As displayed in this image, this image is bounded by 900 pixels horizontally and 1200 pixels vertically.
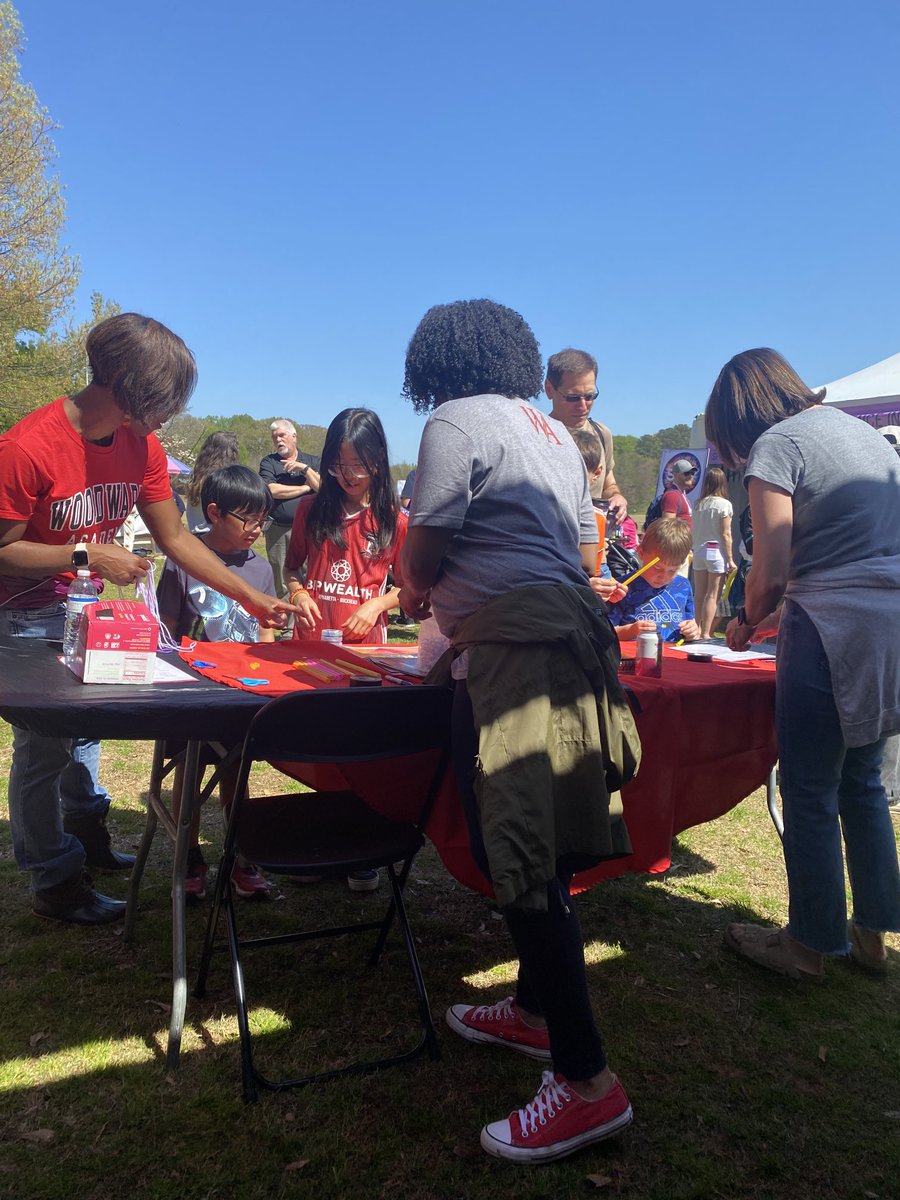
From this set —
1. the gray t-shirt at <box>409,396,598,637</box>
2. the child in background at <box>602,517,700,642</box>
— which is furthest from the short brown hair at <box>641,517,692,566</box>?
the gray t-shirt at <box>409,396,598,637</box>

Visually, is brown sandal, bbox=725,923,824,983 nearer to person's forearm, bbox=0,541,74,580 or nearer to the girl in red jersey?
the girl in red jersey

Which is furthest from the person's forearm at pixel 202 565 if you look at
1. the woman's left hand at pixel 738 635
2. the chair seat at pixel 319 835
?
the woman's left hand at pixel 738 635

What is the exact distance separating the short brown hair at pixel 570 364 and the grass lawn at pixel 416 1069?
2335 mm

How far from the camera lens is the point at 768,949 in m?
2.60

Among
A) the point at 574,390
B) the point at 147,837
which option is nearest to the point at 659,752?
the point at 147,837

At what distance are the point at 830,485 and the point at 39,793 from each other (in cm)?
235

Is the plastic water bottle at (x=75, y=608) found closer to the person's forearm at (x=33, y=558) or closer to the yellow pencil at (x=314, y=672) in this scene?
the person's forearm at (x=33, y=558)

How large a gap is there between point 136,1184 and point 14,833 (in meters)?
1.20

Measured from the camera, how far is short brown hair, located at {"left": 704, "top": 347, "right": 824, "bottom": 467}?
95.4 inches

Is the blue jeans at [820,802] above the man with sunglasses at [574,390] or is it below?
below

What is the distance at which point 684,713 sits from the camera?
8.00 ft

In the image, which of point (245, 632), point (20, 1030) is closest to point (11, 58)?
point (245, 632)

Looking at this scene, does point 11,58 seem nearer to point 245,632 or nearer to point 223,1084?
point 245,632

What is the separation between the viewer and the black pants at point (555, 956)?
1.68 m
